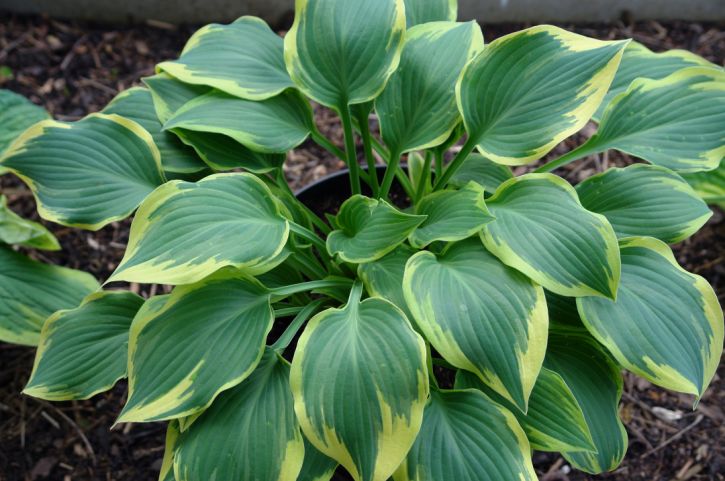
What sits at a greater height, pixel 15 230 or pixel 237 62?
pixel 237 62

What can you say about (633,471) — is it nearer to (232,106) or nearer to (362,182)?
(362,182)

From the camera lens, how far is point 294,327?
100cm

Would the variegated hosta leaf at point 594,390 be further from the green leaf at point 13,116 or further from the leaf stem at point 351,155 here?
the green leaf at point 13,116

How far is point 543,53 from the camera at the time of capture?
94cm

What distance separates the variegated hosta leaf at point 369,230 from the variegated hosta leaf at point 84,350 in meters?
0.36

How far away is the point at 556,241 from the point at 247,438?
0.50m

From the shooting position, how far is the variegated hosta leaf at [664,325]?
2.79 feet

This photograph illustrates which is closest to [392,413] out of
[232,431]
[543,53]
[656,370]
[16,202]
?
[232,431]

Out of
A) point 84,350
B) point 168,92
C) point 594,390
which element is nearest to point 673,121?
point 594,390

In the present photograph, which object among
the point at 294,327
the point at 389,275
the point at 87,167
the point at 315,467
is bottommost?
the point at 315,467

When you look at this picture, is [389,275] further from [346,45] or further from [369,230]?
[346,45]

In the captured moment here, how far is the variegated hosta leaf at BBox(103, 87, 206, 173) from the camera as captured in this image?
1065 mm

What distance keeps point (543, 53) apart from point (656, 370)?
49 cm

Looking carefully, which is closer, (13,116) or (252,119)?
(252,119)
